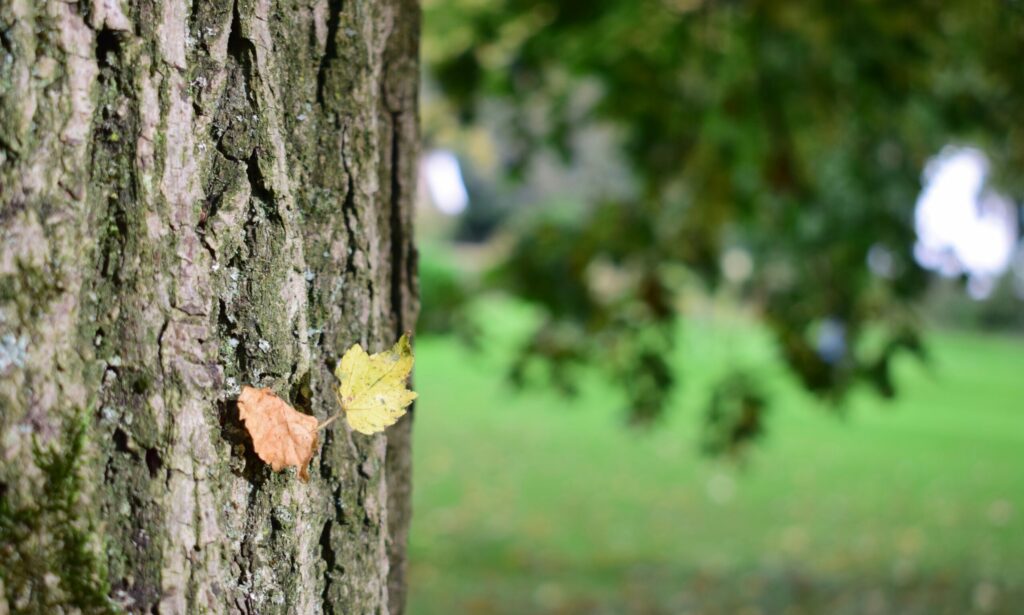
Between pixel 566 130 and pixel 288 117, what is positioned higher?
pixel 566 130

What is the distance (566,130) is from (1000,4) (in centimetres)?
227

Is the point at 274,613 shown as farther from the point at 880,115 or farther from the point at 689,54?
the point at 880,115

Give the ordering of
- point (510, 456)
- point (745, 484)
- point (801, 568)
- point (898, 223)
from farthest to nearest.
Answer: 1. point (510, 456)
2. point (745, 484)
3. point (801, 568)
4. point (898, 223)

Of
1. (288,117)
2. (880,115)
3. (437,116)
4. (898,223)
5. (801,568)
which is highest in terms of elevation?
(437,116)

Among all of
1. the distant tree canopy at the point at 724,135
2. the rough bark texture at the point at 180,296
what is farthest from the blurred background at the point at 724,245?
the rough bark texture at the point at 180,296

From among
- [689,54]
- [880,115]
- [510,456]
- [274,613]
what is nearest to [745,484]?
[510,456]

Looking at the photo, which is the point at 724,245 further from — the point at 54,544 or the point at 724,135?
the point at 54,544

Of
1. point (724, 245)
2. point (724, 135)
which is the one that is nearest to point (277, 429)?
point (724, 135)

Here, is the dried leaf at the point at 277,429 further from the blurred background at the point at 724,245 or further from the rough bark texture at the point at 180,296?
the blurred background at the point at 724,245

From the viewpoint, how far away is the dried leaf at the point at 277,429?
0.90m

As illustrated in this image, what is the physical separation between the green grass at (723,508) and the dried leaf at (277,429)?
3.65m

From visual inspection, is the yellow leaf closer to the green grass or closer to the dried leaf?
the dried leaf

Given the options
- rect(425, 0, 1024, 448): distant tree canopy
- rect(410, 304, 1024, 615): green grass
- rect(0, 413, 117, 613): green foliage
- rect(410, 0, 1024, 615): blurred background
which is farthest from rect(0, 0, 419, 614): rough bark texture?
rect(410, 304, 1024, 615): green grass

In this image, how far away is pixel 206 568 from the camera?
2.93 feet
